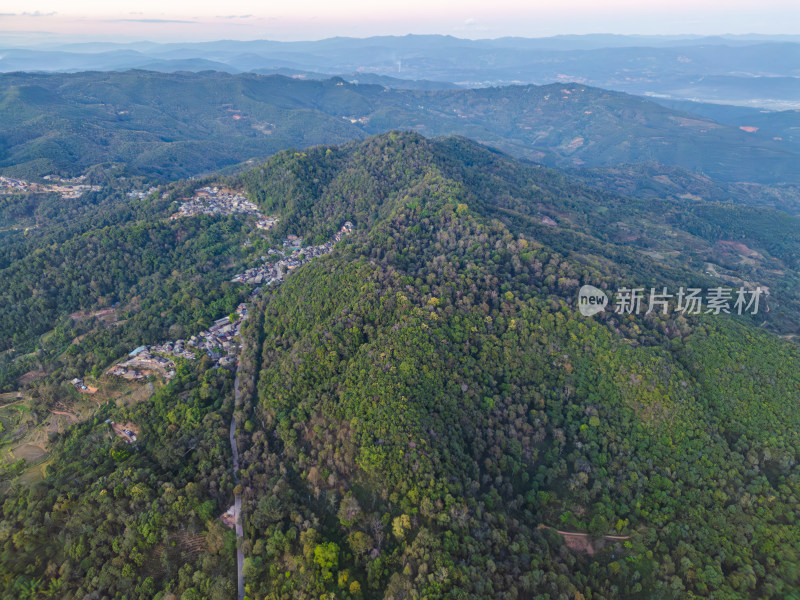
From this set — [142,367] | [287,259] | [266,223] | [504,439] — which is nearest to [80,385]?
[142,367]

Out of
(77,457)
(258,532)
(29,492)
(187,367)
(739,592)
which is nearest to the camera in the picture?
(739,592)

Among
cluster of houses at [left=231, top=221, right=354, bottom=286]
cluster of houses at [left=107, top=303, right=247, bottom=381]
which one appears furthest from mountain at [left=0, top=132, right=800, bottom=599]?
cluster of houses at [left=231, top=221, right=354, bottom=286]

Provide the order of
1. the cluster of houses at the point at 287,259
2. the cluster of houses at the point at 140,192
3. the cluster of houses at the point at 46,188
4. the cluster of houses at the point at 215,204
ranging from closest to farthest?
1. the cluster of houses at the point at 287,259
2. the cluster of houses at the point at 215,204
3. the cluster of houses at the point at 140,192
4. the cluster of houses at the point at 46,188

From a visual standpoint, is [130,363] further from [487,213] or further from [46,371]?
[487,213]

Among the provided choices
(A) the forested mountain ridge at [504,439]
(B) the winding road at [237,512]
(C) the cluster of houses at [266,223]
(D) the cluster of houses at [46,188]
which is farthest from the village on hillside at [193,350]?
(D) the cluster of houses at [46,188]

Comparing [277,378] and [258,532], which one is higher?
[277,378]

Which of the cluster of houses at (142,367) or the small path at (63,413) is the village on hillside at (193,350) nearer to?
the cluster of houses at (142,367)

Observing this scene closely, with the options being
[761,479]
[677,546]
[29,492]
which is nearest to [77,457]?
[29,492]
